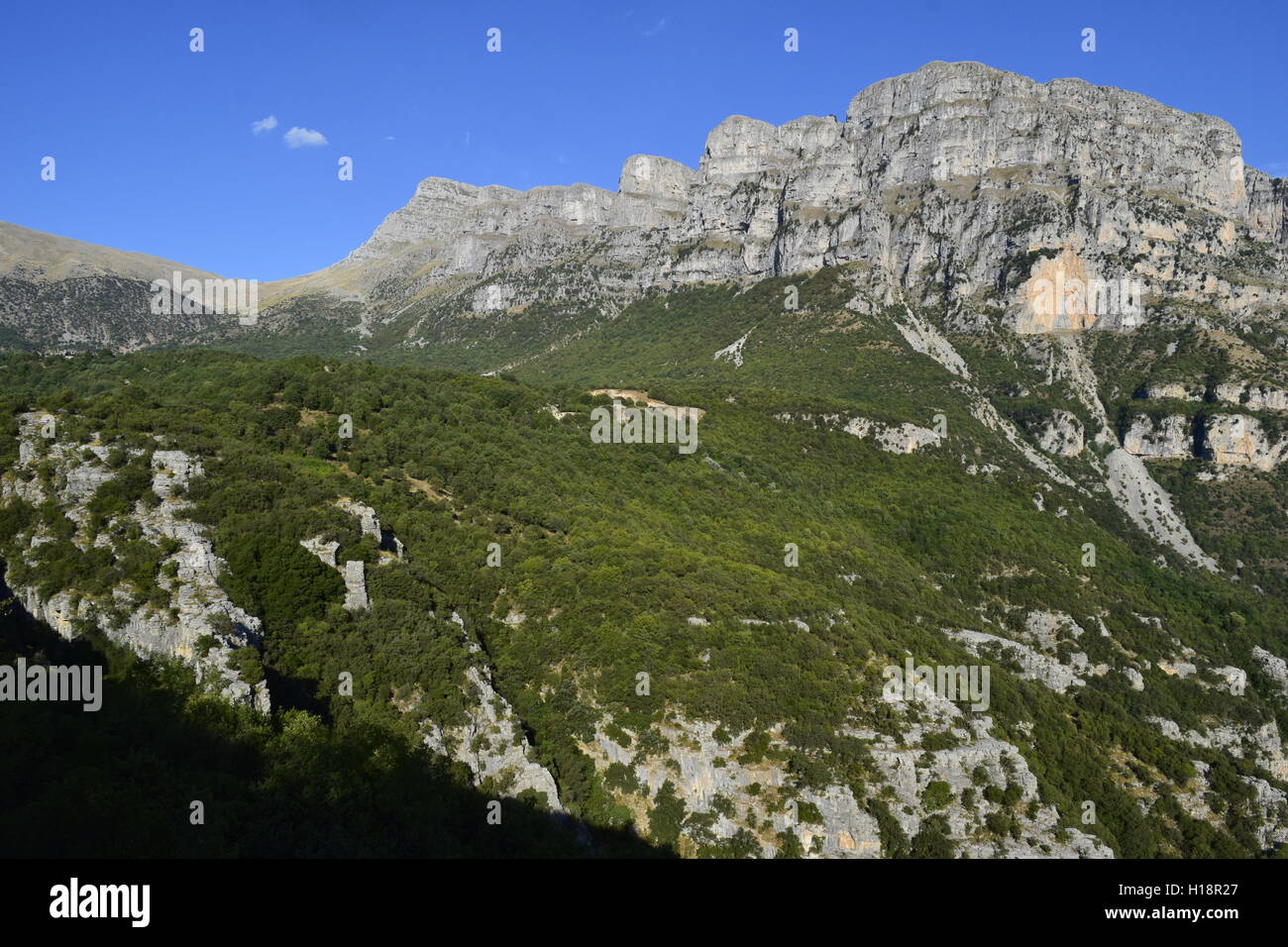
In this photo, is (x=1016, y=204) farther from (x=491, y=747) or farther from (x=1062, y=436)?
(x=491, y=747)

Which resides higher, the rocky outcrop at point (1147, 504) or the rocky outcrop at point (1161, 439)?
the rocky outcrop at point (1161, 439)

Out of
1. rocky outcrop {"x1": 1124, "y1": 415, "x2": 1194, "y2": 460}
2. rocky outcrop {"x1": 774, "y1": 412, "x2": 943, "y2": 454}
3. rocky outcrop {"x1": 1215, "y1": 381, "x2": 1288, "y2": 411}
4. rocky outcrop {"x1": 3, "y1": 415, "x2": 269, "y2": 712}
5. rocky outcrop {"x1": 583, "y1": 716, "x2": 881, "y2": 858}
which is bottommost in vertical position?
rocky outcrop {"x1": 583, "y1": 716, "x2": 881, "y2": 858}

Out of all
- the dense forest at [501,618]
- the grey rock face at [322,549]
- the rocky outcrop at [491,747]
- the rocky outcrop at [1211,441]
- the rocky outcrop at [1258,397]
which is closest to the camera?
the dense forest at [501,618]

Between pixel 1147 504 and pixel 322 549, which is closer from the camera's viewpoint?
pixel 322 549

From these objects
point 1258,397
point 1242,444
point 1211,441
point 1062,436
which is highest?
point 1258,397

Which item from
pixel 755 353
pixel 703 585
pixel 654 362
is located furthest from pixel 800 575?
pixel 654 362

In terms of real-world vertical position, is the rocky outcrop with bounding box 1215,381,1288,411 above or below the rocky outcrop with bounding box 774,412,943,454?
above

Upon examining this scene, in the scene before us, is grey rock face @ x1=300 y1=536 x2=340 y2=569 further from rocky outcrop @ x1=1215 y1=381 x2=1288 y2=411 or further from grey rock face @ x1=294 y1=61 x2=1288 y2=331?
rocky outcrop @ x1=1215 y1=381 x2=1288 y2=411

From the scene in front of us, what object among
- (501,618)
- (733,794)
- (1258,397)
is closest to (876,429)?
(501,618)

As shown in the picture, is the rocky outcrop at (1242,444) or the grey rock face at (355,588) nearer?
the grey rock face at (355,588)

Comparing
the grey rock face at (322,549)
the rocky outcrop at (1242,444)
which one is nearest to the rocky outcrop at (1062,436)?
the rocky outcrop at (1242,444)

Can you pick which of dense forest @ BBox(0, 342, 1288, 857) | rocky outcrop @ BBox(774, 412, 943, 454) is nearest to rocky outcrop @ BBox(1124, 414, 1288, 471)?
dense forest @ BBox(0, 342, 1288, 857)

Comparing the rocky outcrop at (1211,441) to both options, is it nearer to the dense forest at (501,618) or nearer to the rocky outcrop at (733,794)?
the dense forest at (501,618)
